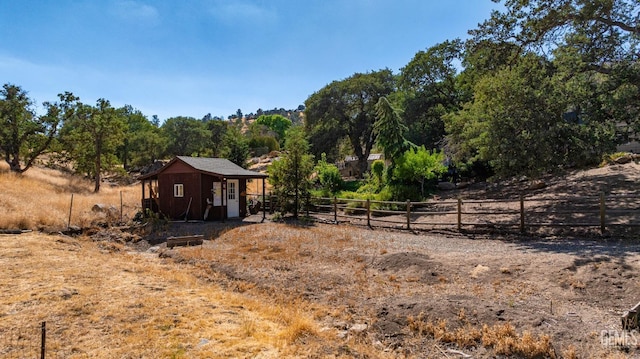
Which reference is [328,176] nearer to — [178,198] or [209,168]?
[209,168]

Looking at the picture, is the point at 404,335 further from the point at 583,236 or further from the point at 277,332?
the point at 583,236

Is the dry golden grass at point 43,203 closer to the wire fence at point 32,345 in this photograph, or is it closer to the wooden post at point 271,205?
the wooden post at point 271,205

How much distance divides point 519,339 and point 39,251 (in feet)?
41.7

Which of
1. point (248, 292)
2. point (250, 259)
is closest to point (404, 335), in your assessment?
point (248, 292)

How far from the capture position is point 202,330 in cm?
545

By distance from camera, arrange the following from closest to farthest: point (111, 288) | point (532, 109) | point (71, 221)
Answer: point (111, 288) → point (532, 109) → point (71, 221)

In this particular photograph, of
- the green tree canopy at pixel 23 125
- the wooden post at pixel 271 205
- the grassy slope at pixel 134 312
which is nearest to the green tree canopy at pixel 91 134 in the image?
the green tree canopy at pixel 23 125

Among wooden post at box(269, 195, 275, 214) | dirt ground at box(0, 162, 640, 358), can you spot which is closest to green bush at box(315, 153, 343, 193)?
wooden post at box(269, 195, 275, 214)

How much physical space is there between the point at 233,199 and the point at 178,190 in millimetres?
2813

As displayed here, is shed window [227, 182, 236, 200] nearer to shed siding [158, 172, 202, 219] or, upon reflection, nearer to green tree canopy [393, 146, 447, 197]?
shed siding [158, 172, 202, 219]

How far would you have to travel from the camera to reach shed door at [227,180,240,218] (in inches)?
740

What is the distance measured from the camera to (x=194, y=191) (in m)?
17.9

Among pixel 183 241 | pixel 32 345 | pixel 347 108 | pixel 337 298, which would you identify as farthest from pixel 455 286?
pixel 347 108

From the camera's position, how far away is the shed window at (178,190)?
59.7ft
